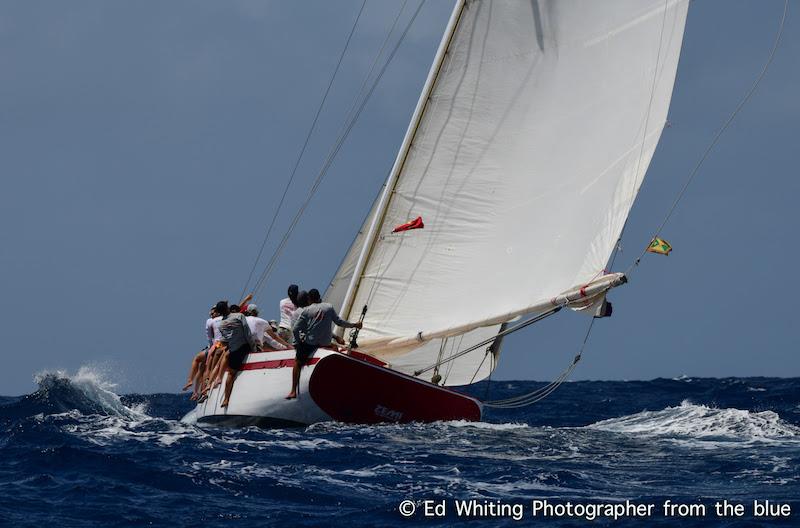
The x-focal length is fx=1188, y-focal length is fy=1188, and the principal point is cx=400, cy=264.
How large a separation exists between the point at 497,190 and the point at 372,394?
4.14 metres

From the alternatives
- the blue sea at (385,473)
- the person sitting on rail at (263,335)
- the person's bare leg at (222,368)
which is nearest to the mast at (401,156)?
the person sitting on rail at (263,335)

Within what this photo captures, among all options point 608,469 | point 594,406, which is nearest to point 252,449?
point 608,469

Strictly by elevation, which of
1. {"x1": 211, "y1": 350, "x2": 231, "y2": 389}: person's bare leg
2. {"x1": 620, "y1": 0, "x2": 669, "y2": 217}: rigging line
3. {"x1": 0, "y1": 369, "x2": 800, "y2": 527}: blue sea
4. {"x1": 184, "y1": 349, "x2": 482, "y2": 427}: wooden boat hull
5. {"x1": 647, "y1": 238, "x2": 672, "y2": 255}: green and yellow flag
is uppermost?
{"x1": 620, "y1": 0, "x2": 669, "y2": 217}: rigging line

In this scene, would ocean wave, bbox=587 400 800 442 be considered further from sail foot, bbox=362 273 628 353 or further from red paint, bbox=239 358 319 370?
red paint, bbox=239 358 319 370

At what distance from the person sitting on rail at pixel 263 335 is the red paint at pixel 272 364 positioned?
80 centimetres

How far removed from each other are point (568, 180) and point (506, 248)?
155 centimetres

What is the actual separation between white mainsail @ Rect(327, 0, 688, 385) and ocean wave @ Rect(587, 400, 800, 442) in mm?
4246

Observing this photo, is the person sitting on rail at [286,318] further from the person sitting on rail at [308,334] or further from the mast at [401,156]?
the person sitting on rail at [308,334]

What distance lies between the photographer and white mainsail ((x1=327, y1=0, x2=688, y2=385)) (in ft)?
64.7

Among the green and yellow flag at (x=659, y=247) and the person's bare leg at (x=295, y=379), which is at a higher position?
the green and yellow flag at (x=659, y=247)

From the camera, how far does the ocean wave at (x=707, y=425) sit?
68.8 feet

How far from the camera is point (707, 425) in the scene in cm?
2264

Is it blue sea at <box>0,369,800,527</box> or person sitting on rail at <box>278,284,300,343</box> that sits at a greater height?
person sitting on rail at <box>278,284,300,343</box>

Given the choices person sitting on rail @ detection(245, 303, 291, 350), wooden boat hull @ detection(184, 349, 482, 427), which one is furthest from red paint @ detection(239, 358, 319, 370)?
person sitting on rail @ detection(245, 303, 291, 350)
